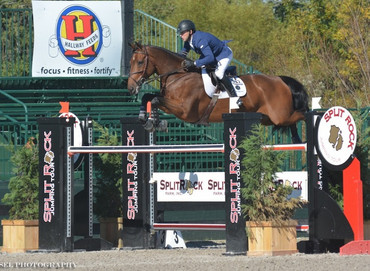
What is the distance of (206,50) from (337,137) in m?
3.01

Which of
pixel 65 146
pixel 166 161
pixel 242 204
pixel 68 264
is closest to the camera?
pixel 68 264

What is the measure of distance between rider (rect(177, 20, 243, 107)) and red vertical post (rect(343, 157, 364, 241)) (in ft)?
10.0

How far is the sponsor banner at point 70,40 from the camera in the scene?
63.5 feet

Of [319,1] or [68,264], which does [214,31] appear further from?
[68,264]

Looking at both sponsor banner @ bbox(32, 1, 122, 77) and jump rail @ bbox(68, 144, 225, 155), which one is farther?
sponsor banner @ bbox(32, 1, 122, 77)

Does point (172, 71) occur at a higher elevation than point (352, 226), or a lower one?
higher

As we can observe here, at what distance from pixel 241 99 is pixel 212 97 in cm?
55

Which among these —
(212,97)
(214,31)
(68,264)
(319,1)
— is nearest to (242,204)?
(68,264)

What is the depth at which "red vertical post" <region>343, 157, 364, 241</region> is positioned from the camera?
30.5ft

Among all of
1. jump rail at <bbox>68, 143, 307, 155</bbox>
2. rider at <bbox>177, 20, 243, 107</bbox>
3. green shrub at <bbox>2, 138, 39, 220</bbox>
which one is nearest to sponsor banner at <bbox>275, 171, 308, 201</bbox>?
jump rail at <bbox>68, 143, 307, 155</bbox>

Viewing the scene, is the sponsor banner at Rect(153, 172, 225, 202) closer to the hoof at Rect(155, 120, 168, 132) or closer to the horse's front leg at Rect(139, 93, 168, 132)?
the horse's front leg at Rect(139, 93, 168, 132)

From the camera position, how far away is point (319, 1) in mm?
29562

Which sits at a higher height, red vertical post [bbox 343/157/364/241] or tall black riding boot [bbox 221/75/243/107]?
tall black riding boot [bbox 221/75/243/107]

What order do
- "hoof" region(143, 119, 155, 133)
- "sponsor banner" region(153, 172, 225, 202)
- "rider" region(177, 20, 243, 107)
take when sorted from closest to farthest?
"sponsor banner" region(153, 172, 225, 202) < "hoof" region(143, 119, 155, 133) < "rider" region(177, 20, 243, 107)
